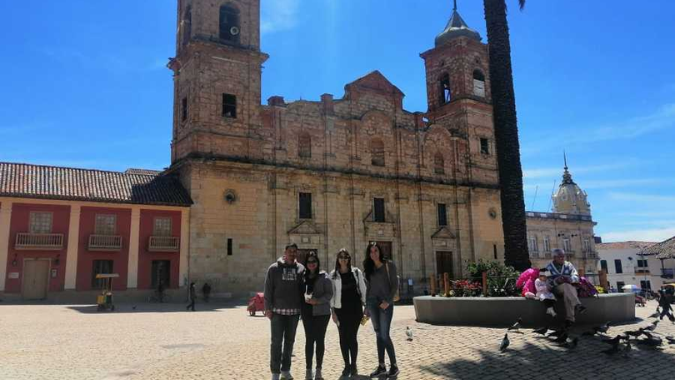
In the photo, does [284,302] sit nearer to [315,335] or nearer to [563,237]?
[315,335]

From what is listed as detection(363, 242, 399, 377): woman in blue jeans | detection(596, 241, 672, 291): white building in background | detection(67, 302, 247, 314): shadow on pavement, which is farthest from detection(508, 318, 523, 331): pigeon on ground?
detection(596, 241, 672, 291): white building in background

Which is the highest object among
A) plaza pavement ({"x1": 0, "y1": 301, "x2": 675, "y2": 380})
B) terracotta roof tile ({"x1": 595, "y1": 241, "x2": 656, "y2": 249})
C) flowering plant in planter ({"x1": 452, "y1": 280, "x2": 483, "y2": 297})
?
terracotta roof tile ({"x1": 595, "y1": 241, "x2": 656, "y2": 249})

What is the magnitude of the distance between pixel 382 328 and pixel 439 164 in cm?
3145

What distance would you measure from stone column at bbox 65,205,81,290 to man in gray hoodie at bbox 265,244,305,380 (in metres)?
21.2

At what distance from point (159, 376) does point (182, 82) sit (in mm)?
26050

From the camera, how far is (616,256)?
67375 millimetres

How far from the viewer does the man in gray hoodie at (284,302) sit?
23.3 ft

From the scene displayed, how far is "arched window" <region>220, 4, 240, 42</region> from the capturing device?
3094 cm

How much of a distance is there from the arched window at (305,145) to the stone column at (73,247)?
12.7 metres

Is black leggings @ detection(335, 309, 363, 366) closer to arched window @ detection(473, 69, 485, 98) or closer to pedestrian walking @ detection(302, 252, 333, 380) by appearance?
pedestrian walking @ detection(302, 252, 333, 380)

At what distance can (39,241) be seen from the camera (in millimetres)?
24203

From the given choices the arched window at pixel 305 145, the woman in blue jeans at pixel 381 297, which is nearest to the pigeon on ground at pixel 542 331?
the woman in blue jeans at pixel 381 297

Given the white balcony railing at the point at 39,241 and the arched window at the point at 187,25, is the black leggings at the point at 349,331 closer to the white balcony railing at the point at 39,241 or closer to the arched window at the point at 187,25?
the white balcony railing at the point at 39,241

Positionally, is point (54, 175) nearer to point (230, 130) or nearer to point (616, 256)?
point (230, 130)
